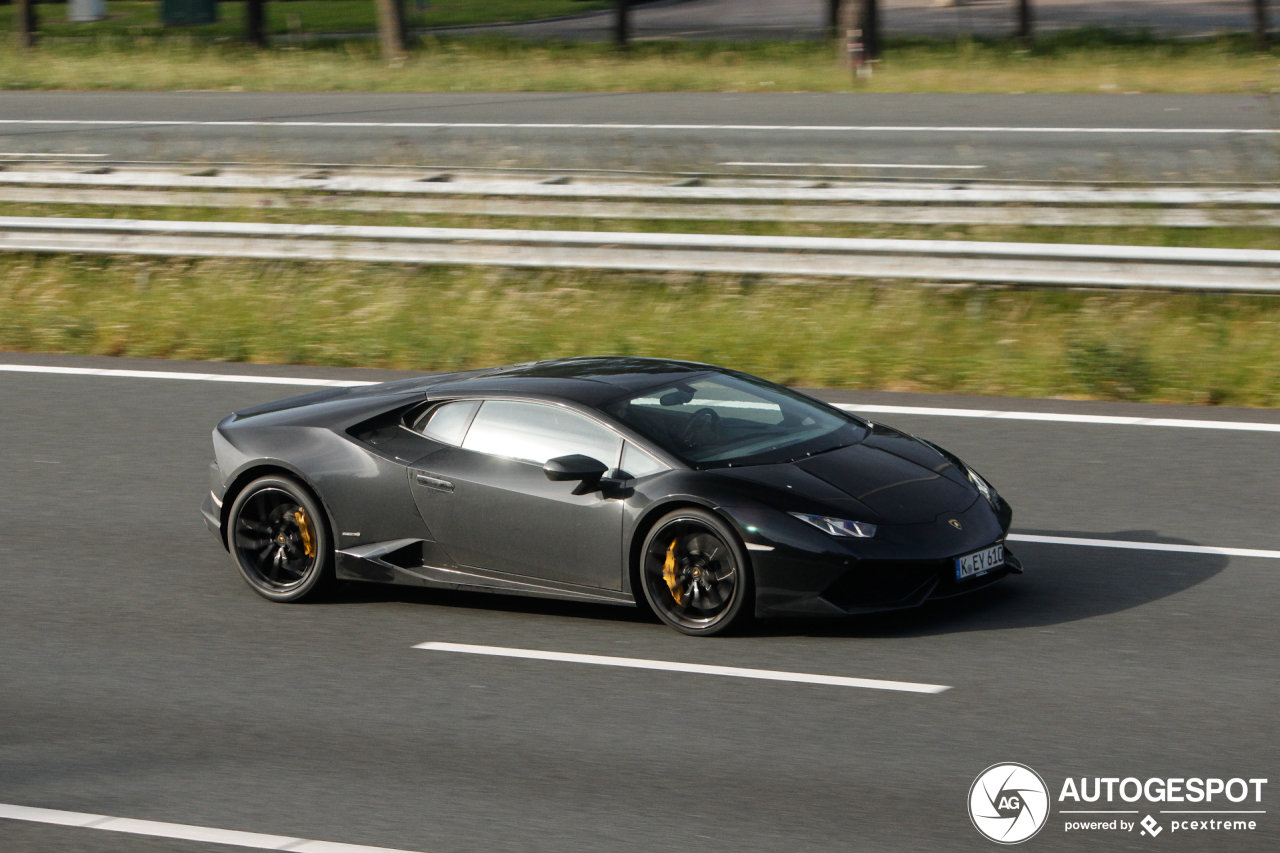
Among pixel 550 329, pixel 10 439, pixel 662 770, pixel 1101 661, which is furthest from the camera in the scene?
pixel 550 329

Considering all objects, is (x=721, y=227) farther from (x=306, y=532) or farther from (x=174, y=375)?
(x=306, y=532)

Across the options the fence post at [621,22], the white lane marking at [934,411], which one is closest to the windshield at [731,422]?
the white lane marking at [934,411]

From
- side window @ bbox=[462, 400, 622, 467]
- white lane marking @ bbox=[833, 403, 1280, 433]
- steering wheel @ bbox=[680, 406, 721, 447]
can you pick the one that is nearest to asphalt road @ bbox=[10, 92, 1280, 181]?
white lane marking @ bbox=[833, 403, 1280, 433]

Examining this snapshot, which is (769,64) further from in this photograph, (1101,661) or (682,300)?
(1101,661)

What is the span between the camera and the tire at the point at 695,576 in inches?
267

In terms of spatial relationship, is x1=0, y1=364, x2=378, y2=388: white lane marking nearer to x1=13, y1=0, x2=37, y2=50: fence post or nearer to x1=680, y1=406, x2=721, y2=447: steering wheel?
x1=680, y1=406, x2=721, y2=447: steering wheel

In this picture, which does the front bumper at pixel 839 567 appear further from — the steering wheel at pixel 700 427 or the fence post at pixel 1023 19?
the fence post at pixel 1023 19

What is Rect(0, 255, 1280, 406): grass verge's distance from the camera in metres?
11.8

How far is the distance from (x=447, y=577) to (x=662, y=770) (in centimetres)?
212

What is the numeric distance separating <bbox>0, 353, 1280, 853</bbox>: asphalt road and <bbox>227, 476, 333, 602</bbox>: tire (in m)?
0.15

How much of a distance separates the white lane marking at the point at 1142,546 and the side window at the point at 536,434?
2.42 metres

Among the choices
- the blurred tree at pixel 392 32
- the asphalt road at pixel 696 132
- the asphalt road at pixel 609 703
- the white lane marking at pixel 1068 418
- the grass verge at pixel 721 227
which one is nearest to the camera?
the asphalt road at pixel 609 703

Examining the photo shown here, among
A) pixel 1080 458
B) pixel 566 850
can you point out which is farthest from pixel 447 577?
pixel 1080 458

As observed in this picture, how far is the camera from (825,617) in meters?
6.73
